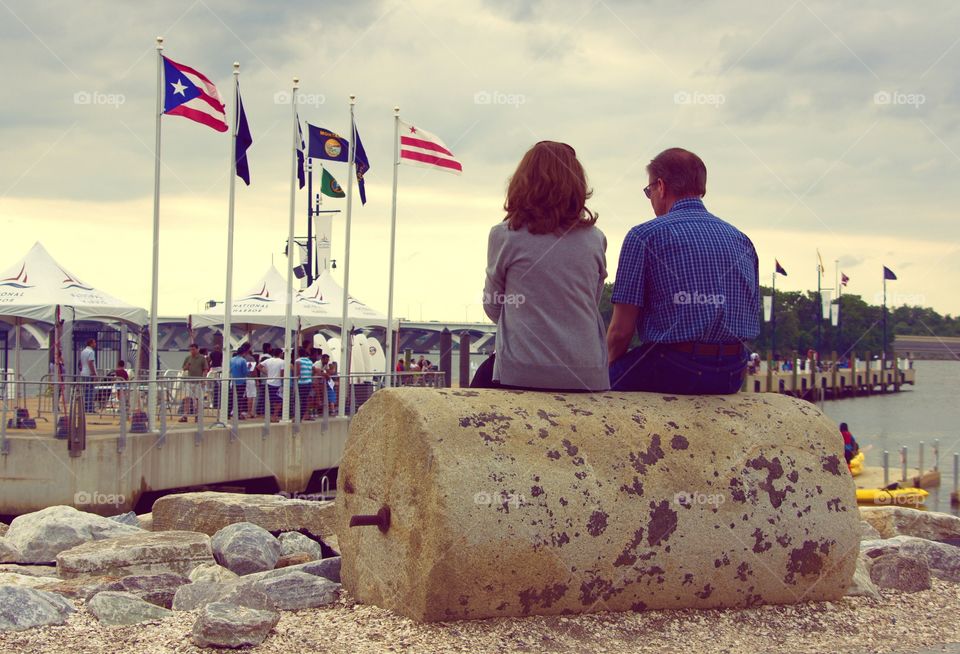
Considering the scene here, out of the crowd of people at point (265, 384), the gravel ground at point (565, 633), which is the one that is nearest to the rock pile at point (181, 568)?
the gravel ground at point (565, 633)

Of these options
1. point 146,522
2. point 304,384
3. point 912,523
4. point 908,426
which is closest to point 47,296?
point 304,384

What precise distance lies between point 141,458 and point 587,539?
16625 mm

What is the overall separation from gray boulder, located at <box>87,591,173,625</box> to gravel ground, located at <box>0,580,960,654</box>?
0.24 ft

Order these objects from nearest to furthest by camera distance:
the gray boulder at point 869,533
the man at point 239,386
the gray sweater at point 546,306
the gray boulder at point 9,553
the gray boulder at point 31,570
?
the gray sweater at point 546,306, the gray boulder at point 31,570, the gray boulder at point 869,533, the gray boulder at point 9,553, the man at point 239,386

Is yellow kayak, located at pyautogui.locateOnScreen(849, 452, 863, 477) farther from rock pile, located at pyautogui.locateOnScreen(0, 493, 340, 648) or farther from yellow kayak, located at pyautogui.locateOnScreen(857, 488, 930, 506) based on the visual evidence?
rock pile, located at pyautogui.locateOnScreen(0, 493, 340, 648)

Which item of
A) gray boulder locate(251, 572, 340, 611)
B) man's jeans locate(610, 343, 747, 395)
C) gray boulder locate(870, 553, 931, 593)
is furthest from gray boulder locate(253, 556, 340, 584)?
gray boulder locate(870, 553, 931, 593)

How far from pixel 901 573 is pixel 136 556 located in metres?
4.64

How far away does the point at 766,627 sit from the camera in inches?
198

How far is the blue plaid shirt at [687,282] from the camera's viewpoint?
17.3 ft

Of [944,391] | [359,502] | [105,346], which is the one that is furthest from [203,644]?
[944,391]

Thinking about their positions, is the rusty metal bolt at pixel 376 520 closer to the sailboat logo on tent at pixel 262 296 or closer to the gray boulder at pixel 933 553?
the gray boulder at pixel 933 553

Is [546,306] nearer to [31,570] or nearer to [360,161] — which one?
[31,570]

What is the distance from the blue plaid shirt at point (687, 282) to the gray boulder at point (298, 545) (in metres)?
3.59

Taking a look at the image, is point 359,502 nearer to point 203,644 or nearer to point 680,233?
point 203,644
